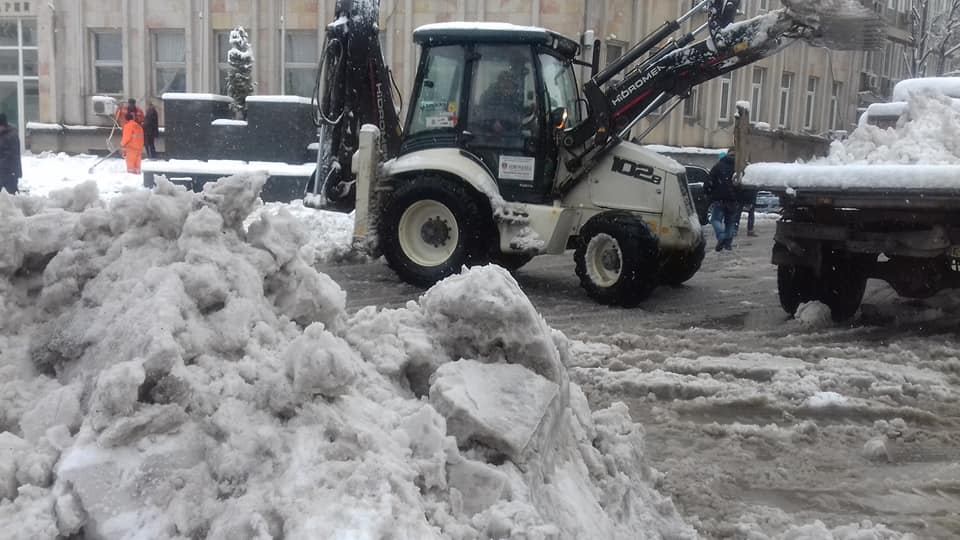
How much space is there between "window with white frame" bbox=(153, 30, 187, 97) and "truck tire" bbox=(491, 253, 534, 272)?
61.2ft

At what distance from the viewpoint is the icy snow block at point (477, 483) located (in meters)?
2.92

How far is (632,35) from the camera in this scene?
24656 millimetres

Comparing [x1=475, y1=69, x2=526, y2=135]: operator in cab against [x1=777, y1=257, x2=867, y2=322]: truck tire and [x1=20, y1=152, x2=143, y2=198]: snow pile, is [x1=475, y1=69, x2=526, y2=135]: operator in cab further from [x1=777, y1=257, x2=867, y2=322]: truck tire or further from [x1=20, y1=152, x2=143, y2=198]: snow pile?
[x1=20, y1=152, x2=143, y2=198]: snow pile

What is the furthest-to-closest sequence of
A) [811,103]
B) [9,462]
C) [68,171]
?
[811,103] → [68,171] → [9,462]

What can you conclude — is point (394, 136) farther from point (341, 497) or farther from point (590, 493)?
point (341, 497)

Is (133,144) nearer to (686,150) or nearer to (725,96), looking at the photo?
(686,150)

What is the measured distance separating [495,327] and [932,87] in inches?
268

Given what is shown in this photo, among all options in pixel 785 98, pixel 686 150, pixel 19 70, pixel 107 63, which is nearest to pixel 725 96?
pixel 686 150

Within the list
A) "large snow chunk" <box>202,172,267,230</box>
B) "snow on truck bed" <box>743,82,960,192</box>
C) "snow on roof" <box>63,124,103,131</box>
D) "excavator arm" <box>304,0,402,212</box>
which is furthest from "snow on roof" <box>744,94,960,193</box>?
"snow on roof" <box>63,124,103,131</box>

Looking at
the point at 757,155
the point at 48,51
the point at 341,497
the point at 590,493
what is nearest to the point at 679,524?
the point at 590,493

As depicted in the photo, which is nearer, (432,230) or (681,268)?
→ (432,230)

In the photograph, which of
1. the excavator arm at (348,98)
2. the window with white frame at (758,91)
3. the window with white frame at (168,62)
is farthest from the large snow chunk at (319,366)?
the window with white frame at (758,91)

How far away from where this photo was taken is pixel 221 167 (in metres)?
16.2

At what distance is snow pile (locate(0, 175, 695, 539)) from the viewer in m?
2.59
